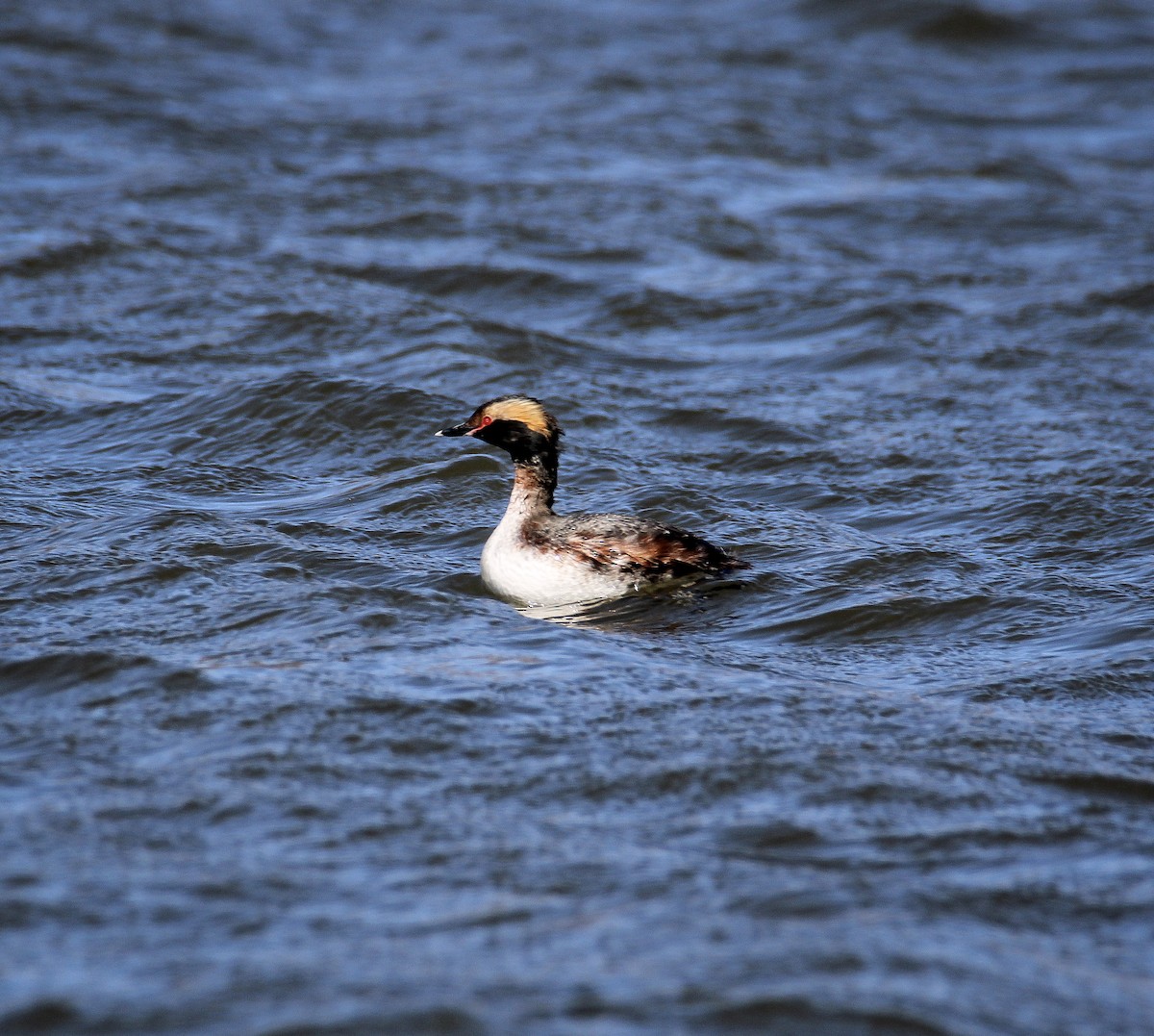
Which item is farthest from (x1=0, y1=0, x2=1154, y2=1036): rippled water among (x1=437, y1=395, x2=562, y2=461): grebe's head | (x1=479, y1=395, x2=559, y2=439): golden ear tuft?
(x1=479, y1=395, x2=559, y2=439): golden ear tuft

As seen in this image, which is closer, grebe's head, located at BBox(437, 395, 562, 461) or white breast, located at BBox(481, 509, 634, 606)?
white breast, located at BBox(481, 509, 634, 606)

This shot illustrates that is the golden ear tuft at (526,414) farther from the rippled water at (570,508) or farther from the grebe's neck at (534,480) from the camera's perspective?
the rippled water at (570,508)

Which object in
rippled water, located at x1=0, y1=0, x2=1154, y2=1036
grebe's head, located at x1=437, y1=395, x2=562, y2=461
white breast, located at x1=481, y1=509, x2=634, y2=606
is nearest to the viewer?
rippled water, located at x1=0, y1=0, x2=1154, y2=1036

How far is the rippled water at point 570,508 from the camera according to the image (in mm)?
5781

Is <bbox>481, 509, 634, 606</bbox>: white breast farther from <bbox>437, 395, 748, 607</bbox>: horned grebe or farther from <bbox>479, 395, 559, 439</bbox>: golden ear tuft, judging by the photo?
<bbox>479, 395, 559, 439</bbox>: golden ear tuft

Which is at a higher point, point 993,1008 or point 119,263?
point 119,263

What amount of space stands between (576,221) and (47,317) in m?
5.77

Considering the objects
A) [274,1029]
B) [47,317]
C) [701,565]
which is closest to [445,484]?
A: [701,565]

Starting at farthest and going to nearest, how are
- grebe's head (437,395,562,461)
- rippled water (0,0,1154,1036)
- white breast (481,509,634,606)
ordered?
grebe's head (437,395,562,461) < white breast (481,509,634,606) < rippled water (0,0,1154,1036)

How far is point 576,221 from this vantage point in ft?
57.6

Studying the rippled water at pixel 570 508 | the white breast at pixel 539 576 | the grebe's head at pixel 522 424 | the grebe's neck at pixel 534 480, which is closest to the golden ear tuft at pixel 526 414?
the grebe's head at pixel 522 424

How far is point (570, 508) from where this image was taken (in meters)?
11.2

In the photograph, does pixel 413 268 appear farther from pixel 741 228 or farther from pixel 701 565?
pixel 701 565

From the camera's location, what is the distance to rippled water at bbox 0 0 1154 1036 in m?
5.78
